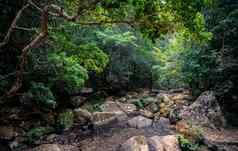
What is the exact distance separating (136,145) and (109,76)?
7791 millimetres

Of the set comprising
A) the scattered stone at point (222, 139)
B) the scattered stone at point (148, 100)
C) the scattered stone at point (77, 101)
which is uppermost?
A: the scattered stone at point (77, 101)

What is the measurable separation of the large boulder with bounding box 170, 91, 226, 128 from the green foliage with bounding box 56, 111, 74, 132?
406cm

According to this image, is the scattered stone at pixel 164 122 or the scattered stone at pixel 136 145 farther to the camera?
the scattered stone at pixel 164 122

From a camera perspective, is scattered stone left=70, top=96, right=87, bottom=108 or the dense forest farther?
scattered stone left=70, top=96, right=87, bottom=108

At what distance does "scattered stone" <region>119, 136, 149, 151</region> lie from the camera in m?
7.30

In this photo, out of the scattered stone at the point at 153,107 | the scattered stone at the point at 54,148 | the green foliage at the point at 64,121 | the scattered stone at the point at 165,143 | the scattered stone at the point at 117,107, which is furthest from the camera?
the scattered stone at the point at 153,107

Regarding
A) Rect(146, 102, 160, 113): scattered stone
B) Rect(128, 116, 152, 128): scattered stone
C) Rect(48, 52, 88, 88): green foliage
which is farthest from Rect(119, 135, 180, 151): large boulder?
Rect(146, 102, 160, 113): scattered stone

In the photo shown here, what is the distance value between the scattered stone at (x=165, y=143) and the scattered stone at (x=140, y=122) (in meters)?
2.22

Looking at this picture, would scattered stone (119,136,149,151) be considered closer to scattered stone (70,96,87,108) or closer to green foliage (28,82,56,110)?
green foliage (28,82,56,110)

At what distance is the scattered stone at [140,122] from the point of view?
10258 mm

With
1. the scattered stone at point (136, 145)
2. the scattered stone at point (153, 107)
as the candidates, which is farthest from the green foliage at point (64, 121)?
the scattered stone at point (153, 107)

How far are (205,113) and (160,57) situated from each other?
27.9 feet

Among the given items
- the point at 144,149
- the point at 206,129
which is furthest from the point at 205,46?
the point at 144,149

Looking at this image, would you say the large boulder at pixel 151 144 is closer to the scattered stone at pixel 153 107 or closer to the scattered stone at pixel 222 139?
the scattered stone at pixel 222 139
